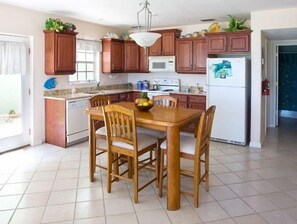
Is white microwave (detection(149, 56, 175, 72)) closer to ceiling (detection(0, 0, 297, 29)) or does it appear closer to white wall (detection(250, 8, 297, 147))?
ceiling (detection(0, 0, 297, 29))

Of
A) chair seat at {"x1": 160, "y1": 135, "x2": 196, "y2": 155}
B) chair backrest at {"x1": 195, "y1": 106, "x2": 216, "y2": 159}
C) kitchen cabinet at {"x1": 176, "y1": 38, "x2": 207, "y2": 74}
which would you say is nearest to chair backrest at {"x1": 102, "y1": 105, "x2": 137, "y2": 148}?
chair seat at {"x1": 160, "y1": 135, "x2": 196, "y2": 155}

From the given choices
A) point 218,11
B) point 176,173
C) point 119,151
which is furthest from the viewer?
point 218,11

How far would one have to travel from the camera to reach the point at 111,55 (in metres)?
6.43

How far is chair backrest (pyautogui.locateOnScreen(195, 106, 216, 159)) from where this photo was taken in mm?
2796

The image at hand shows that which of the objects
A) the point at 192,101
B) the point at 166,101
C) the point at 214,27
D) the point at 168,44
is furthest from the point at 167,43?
the point at 166,101

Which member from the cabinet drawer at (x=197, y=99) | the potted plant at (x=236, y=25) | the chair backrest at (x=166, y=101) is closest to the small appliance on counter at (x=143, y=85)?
the cabinet drawer at (x=197, y=99)

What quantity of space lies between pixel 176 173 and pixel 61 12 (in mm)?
3857

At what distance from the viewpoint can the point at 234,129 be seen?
17.0 ft

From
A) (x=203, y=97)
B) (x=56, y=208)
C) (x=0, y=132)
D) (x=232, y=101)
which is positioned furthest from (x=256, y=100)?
(x=0, y=132)

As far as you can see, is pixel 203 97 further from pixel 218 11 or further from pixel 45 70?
pixel 45 70

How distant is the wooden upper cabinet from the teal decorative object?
18 centimetres

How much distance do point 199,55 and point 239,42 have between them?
3.29ft

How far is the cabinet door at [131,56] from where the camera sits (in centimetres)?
677

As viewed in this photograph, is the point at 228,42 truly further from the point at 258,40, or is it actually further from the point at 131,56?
the point at 131,56
